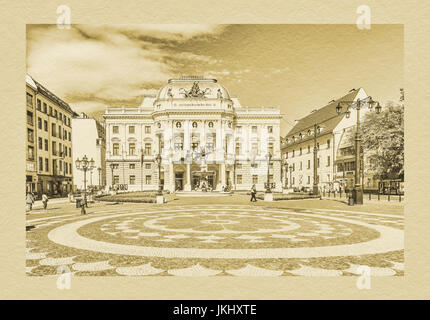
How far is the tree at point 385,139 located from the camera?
21.1m

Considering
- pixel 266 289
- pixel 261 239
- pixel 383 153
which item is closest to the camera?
pixel 266 289

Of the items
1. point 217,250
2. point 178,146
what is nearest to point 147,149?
point 178,146

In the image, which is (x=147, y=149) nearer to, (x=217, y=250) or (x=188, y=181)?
(x=188, y=181)

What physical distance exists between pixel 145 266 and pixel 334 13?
590 centimetres

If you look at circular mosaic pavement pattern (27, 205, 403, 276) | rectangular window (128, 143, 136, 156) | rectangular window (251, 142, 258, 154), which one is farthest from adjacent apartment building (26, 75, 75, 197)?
rectangular window (128, 143, 136, 156)

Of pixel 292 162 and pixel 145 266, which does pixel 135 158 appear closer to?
pixel 292 162

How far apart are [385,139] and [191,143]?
24112 mm

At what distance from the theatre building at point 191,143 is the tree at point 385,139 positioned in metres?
13.1

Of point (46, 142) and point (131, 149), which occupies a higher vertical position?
point (131, 149)

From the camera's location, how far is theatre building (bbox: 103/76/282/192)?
39.0 m

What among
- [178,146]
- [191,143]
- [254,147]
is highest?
[191,143]

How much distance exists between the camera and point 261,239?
718cm

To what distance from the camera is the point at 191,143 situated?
38750 mm

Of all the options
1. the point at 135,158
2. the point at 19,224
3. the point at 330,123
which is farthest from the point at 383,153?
the point at 135,158
